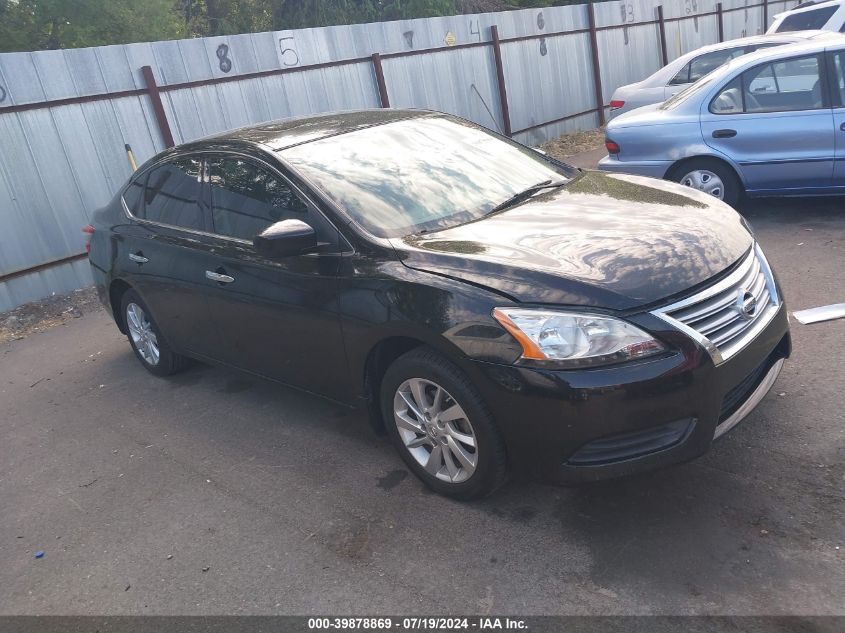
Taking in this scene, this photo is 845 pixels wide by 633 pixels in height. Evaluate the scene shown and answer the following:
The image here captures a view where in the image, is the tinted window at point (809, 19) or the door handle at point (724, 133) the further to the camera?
the tinted window at point (809, 19)

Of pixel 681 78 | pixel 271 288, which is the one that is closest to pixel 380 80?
pixel 681 78

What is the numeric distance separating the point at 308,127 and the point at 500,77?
9.54m

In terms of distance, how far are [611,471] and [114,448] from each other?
3110mm

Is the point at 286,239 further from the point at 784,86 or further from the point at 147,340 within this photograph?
the point at 784,86

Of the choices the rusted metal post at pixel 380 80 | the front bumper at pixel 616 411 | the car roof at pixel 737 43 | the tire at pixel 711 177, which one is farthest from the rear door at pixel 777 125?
the rusted metal post at pixel 380 80

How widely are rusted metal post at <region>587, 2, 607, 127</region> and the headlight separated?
45.9 ft

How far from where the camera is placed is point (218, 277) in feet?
14.4

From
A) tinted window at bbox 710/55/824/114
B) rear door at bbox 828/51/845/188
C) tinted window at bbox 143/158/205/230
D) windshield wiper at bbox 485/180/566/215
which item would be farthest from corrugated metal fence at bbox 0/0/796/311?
rear door at bbox 828/51/845/188

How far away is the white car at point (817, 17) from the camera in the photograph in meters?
11.8

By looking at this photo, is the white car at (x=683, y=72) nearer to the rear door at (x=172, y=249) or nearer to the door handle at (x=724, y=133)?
the door handle at (x=724, y=133)

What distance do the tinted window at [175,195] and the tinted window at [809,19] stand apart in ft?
36.3

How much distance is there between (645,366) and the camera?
2.88 meters

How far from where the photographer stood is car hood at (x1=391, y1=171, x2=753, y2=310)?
3.02m

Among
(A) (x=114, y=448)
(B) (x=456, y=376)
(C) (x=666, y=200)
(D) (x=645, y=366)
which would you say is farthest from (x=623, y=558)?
(A) (x=114, y=448)
